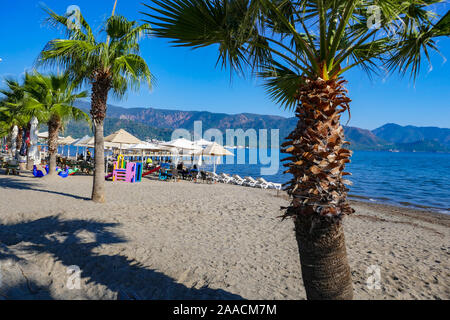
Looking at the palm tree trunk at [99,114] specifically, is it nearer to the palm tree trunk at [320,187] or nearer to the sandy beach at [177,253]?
the sandy beach at [177,253]

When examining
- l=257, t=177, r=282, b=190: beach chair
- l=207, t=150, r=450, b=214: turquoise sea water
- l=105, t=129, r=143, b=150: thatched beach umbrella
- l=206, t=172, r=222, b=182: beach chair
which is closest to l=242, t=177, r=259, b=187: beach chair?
l=257, t=177, r=282, b=190: beach chair

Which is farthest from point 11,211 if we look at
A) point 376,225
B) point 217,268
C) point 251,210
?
point 376,225

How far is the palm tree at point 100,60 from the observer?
668 centimetres

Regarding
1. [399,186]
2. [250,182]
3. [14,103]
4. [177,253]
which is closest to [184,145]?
[250,182]

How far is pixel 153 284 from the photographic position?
367 centimetres

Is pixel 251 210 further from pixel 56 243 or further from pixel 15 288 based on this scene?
pixel 15 288

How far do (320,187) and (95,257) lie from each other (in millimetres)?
4027

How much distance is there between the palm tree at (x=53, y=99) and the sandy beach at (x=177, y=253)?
4.62m

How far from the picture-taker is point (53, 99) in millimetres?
11805

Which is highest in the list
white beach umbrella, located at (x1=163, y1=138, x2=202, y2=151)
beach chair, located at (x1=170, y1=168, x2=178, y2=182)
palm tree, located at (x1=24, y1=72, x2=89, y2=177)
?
palm tree, located at (x1=24, y1=72, x2=89, y2=177)

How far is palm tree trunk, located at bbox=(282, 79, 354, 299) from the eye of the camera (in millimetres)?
2154

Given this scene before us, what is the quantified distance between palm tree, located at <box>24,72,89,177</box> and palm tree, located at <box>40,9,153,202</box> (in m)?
4.31

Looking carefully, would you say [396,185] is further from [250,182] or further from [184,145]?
[184,145]

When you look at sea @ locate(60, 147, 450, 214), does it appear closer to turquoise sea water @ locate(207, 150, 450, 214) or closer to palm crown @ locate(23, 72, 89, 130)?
turquoise sea water @ locate(207, 150, 450, 214)
